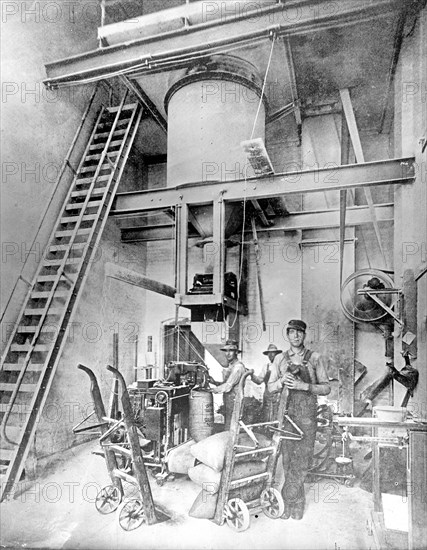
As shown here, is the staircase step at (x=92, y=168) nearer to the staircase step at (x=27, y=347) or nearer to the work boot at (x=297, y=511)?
the staircase step at (x=27, y=347)

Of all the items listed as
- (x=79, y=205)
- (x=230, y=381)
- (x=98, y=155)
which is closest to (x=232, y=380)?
(x=230, y=381)

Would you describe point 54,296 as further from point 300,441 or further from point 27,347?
point 300,441

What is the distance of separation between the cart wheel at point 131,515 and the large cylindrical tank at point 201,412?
931mm

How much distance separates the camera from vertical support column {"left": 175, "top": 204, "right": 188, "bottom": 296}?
457 cm

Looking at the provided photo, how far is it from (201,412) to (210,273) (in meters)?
1.60

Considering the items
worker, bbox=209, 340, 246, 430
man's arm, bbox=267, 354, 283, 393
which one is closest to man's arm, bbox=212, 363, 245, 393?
worker, bbox=209, 340, 246, 430

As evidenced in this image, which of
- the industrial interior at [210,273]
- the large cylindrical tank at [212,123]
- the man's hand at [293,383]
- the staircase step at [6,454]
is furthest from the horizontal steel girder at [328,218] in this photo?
the staircase step at [6,454]

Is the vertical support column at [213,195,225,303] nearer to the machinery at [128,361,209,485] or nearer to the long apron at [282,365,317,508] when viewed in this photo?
the machinery at [128,361,209,485]

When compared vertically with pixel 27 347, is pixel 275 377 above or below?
below

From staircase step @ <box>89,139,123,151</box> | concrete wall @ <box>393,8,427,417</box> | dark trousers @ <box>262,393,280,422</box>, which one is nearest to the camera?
concrete wall @ <box>393,8,427,417</box>

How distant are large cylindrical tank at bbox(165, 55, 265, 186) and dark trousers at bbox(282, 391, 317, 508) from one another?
254cm

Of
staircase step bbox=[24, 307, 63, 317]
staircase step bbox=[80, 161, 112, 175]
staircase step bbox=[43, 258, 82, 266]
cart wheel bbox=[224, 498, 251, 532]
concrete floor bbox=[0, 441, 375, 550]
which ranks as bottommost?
concrete floor bbox=[0, 441, 375, 550]

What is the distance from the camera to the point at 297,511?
342 cm

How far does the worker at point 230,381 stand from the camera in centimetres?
424
